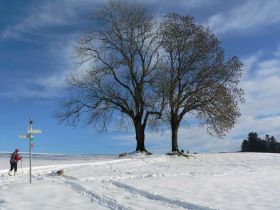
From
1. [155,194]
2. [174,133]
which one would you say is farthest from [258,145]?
[155,194]

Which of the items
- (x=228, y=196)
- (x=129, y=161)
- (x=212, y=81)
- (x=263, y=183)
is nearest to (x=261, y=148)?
(x=212, y=81)

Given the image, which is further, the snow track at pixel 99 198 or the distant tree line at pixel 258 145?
the distant tree line at pixel 258 145

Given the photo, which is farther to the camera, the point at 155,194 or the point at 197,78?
the point at 197,78

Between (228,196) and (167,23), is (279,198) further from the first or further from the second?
(167,23)

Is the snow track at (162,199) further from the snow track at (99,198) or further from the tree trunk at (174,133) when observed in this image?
the tree trunk at (174,133)

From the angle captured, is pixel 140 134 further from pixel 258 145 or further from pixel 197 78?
pixel 258 145

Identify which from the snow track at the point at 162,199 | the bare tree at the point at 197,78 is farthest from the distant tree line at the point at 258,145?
the snow track at the point at 162,199

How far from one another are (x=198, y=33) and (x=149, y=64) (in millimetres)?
5270

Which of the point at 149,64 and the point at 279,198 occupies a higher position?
the point at 149,64

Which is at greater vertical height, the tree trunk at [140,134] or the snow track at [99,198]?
the tree trunk at [140,134]

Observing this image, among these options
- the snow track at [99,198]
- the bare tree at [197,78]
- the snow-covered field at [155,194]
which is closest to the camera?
the snow track at [99,198]

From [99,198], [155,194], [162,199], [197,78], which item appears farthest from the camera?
[197,78]

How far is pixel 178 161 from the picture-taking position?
42.9 metres

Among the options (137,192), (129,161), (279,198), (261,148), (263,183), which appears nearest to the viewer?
(279,198)
